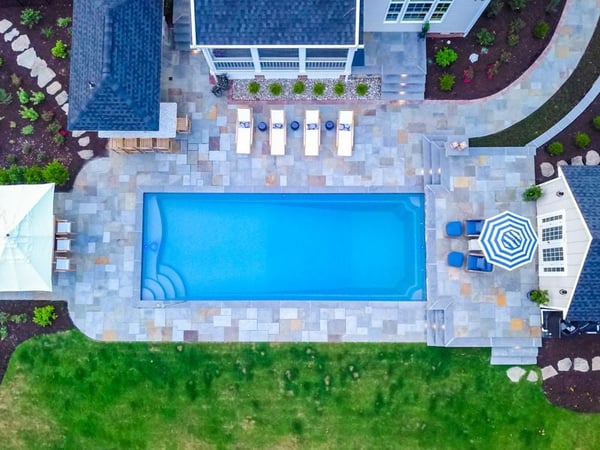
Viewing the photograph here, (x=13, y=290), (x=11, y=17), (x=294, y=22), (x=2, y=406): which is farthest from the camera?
(x=11, y=17)

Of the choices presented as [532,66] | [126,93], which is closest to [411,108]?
[532,66]

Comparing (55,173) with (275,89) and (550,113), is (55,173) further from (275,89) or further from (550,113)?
(550,113)

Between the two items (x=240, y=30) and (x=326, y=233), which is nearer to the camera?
(x=240, y=30)

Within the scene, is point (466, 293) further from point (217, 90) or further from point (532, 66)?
point (217, 90)

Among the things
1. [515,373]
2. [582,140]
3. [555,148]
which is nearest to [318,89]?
[555,148]

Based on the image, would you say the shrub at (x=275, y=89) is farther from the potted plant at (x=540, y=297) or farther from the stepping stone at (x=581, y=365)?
the stepping stone at (x=581, y=365)

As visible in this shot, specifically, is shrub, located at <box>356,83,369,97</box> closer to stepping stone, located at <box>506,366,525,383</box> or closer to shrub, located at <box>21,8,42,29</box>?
stepping stone, located at <box>506,366,525,383</box>
